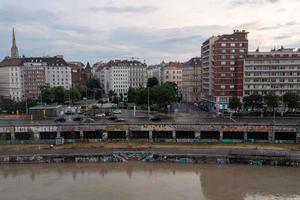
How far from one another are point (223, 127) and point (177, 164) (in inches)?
495

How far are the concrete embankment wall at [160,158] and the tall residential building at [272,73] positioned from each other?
3717cm

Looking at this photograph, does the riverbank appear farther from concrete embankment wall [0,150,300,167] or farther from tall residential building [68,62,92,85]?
tall residential building [68,62,92,85]

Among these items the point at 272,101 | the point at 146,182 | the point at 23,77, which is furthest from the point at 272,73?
the point at 23,77

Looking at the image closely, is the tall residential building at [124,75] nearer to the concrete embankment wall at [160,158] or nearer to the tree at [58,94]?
the tree at [58,94]

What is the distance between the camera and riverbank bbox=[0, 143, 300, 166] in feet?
136

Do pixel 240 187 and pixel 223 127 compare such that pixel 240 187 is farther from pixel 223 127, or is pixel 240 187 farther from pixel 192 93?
pixel 192 93

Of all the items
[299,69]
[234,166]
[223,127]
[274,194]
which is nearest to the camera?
[274,194]

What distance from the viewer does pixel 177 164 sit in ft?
136

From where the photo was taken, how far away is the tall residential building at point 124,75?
142 metres

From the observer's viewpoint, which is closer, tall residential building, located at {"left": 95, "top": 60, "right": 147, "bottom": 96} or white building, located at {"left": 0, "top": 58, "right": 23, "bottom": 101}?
white building, located at {"left": 0, "top": 58, "right": 23, "bottom": 101}

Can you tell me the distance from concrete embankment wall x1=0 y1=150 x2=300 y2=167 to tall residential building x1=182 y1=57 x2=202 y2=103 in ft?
233

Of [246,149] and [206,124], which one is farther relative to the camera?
[206,124]

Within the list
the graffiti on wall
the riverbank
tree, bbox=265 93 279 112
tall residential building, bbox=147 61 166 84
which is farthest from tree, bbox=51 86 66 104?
tall residential building, bbox=147 61 166 84

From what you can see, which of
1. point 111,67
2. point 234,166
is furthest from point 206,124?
point 111,67
